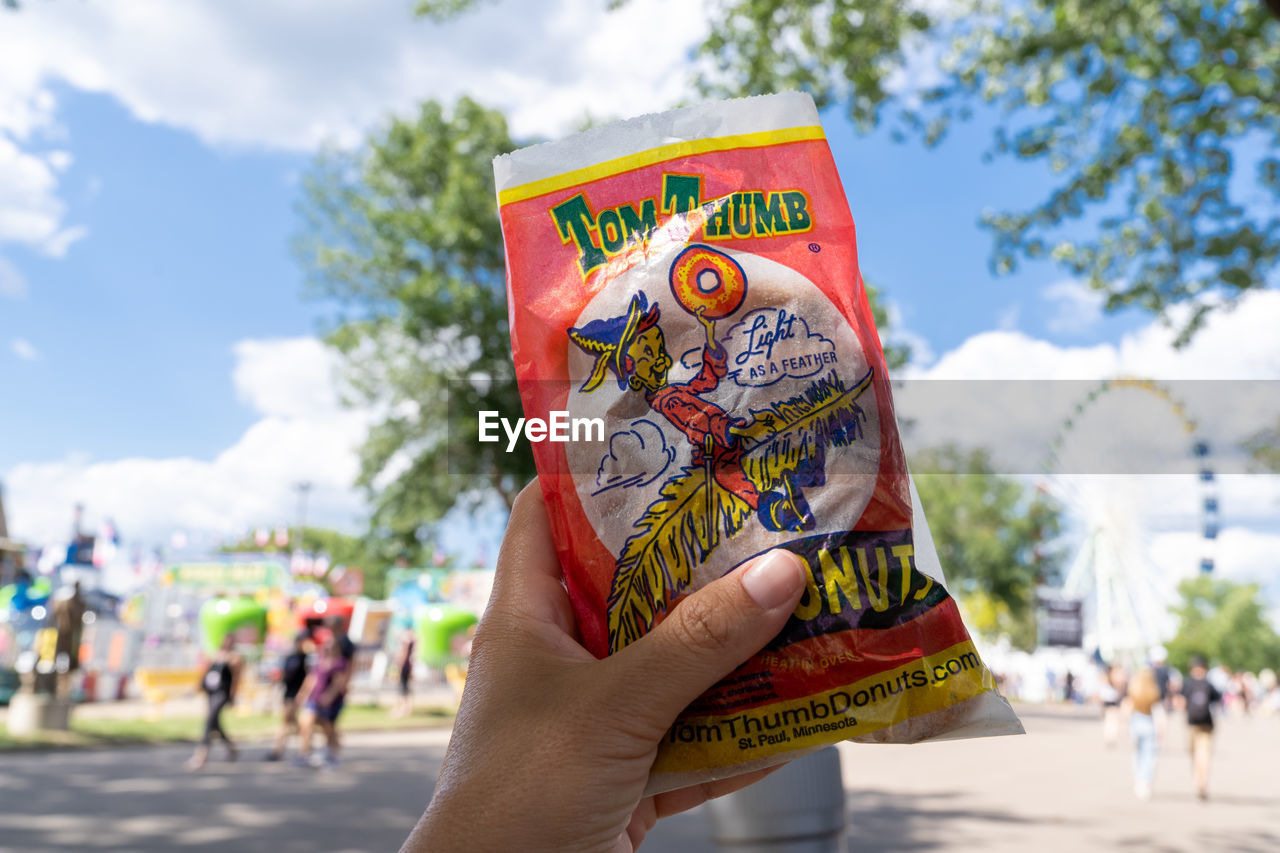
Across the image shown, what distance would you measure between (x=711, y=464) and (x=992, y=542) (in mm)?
57116

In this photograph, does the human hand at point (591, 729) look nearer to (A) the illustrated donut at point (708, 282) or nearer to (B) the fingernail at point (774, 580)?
(B) the fingernail at point (774, 580)

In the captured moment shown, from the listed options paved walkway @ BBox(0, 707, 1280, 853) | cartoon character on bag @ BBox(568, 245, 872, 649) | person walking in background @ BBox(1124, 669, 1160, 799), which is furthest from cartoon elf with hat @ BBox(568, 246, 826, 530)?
person walking in background @ BBox(1124, 669, 1160, 799)

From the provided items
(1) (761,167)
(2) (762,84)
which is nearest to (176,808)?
(2) (762,84)

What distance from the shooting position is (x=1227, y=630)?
94938mm

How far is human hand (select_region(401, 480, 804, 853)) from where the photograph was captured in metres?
1.46

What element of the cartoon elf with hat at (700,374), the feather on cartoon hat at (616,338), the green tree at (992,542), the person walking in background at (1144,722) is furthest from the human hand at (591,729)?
the green tree at (992,542)

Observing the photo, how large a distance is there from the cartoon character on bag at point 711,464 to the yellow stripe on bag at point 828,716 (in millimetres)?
217

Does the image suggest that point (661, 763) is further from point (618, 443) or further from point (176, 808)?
point (176, 808)

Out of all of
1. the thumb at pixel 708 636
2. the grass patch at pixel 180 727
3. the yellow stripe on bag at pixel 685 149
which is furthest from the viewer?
the grass patch at pixel 180 727

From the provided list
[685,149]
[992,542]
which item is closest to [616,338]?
[685,149]

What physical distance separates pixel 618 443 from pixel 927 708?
0.70 meters

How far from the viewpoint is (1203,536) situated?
1010 inches

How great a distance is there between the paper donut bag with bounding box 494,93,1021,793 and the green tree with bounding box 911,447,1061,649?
52858 millimetres

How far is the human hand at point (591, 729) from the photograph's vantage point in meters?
1.46
